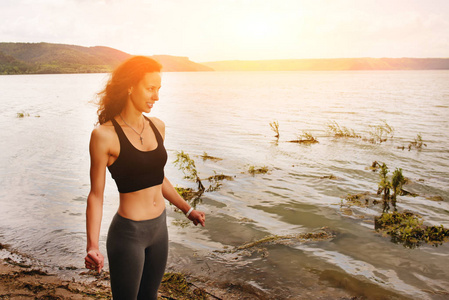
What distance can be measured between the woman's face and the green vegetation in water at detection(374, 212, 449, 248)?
6.46 m

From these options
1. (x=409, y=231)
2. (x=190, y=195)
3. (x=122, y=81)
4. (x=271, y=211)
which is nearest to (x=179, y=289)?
(x=122, y=81)

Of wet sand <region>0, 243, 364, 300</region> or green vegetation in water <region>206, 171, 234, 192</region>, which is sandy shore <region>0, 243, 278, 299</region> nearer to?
wet sand <region>0, 243, 364, 300</region>

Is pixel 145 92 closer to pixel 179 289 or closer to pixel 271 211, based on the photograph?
pixel 179 289

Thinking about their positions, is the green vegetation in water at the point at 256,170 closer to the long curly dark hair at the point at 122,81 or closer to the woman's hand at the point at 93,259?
the long curly dark hair at the point at 122,81

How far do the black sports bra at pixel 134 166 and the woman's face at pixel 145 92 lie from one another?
24cm

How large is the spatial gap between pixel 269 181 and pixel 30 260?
7325 millimetres

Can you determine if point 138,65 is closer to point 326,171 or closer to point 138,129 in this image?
point 138,129

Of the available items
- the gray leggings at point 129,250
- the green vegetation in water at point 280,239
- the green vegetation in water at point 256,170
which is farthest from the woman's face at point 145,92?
the green vegetation in water at point 256,170

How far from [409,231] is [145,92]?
6846 millimetres

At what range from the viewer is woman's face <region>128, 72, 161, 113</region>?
282 centimetres

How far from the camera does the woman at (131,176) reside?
2594mm

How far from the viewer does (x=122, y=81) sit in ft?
9.20

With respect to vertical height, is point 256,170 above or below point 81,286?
above

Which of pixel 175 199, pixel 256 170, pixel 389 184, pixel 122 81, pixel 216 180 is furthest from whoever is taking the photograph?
pixel 256 170
